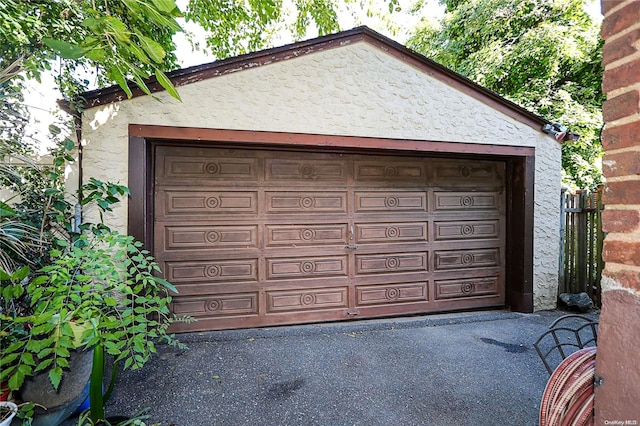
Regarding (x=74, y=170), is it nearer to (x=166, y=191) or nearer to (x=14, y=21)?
(x=166, y=191)

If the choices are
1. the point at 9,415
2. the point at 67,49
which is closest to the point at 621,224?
the point at 67,49

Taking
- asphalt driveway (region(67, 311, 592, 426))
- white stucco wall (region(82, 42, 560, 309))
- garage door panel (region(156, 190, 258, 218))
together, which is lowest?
asphalt driveway (region(67, 311, 592, 426))

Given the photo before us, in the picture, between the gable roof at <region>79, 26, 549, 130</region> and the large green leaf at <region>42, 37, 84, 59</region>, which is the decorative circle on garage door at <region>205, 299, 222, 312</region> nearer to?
the gable roof at <region>79, 26, 549, 130</region>

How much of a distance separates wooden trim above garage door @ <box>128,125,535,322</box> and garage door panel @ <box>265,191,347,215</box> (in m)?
0.53

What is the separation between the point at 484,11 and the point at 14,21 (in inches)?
357

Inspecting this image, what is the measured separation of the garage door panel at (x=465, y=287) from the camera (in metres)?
3.99

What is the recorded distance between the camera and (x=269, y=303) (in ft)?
11.5

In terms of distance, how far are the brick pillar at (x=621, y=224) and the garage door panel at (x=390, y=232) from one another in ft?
8.73

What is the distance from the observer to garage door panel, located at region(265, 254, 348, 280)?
139 inches

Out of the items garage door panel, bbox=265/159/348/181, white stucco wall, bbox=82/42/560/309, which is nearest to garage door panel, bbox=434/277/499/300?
white stucco wall, bbox=82/42/560/309

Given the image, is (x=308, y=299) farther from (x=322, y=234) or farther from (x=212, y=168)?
(x=212, y=168)

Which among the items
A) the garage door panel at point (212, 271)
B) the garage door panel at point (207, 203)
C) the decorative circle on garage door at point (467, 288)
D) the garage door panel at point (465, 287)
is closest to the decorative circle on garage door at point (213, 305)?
the garage door panel at point (212, 271)

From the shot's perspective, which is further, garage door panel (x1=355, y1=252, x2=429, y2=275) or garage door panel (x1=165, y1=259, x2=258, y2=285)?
garage door panel (x1=355, y1=252, x2=429, y2=275)

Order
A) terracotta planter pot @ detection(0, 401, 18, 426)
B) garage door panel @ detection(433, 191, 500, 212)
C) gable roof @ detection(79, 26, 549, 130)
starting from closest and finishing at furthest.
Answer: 1. terracotta planter pot @ detection(0, 401, 18, 426)
2. gable roof @ detection(79, 26, 549, 130)
3. garage door panel @ detection(433, 191, 500, 212)
